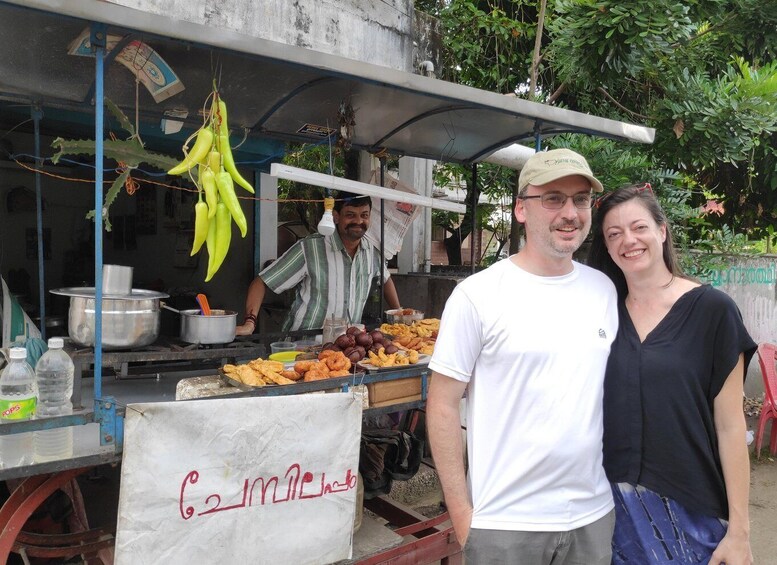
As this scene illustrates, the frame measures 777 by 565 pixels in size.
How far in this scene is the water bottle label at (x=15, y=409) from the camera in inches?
82.4

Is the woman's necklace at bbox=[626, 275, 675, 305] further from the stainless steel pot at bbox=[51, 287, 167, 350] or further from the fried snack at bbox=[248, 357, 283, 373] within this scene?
the stainless steel pot at bbox=[51, 287, 167, 350]

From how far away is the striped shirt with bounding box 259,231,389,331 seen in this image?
4234 mm

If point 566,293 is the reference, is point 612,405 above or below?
below

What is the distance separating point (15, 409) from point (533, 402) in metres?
1.79

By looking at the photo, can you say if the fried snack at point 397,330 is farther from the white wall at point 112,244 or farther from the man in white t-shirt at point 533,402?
the white wall at point 112,244

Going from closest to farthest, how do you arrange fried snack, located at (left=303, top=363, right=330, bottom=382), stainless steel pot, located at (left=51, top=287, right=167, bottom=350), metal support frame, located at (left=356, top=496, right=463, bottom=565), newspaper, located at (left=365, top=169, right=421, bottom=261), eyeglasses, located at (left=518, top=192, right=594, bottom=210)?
eyeglasses, located at (left=518, top=192, right=594, bottom=210) < stainless steel pot, located at (left=51, top=287, right=167, bottom=350) < fried snack, located at (left=303, top=363, right=330, bottom=382) < metal support frame, located at (left=356, top=496, right=463, bottom=565) < newspaper, located at (left=365, top=169, right=421, bottom=261)

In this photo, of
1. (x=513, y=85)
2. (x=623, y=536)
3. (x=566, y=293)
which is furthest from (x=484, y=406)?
(x=513, y=85)

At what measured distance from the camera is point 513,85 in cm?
709

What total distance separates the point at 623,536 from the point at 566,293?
0.84m

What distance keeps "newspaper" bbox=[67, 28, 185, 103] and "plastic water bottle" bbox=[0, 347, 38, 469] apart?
1296 mm

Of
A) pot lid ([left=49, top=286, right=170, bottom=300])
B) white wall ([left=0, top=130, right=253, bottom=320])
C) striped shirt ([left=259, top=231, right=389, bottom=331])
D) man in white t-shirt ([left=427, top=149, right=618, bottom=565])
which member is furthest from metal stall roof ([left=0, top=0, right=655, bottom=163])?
white wall ([left=0, top=130, right=253, bottom=320])

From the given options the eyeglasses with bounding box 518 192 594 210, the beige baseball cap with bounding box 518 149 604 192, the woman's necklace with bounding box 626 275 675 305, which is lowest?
the woman's necklace with bounding box 626 275 675 305

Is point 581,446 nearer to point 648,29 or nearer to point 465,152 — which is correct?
point 465,152

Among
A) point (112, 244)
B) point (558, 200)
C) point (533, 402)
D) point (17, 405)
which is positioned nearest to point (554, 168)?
point (558, 200)
